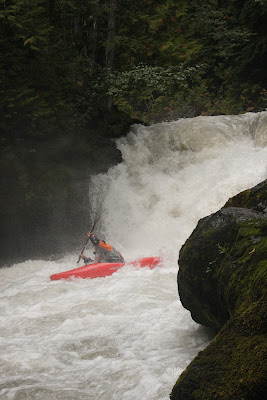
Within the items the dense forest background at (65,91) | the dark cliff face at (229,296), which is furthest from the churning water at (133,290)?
the dense forest background at (65,91)

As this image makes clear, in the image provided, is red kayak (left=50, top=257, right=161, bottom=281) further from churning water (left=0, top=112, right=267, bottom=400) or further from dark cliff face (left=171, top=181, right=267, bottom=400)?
dark cliff face (left=171, top=181, right=267, bottom=400)

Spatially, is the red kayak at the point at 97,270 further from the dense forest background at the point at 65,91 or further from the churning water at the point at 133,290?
the dense forest background at the point at 65,91

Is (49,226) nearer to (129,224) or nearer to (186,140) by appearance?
(129,224)

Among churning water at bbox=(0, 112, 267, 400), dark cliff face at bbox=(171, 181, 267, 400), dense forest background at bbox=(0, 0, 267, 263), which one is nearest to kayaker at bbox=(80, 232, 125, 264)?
churning water at bbox=(0, 112, 267, 400)

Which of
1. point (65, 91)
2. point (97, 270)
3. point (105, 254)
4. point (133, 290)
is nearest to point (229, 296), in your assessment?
point (133, 290)

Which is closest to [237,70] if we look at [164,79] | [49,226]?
[164,79]

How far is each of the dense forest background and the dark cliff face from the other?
6451 mm

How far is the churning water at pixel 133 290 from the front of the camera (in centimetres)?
368

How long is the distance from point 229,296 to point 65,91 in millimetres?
8969

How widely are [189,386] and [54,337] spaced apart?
2.45 m

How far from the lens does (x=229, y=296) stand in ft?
10.7

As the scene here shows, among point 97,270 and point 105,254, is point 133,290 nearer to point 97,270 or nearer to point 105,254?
point 97,270

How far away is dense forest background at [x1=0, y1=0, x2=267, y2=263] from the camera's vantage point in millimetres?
9578

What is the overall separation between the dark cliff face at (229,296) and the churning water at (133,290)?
606mm
